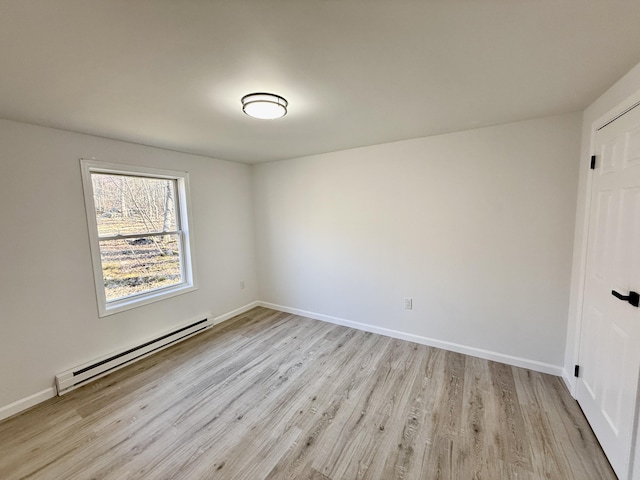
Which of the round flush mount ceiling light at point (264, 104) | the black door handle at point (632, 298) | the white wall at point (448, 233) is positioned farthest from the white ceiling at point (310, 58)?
the black door handle at point (632, 298)

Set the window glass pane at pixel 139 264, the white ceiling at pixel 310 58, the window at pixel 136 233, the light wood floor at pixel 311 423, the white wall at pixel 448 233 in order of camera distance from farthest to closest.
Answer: the window glass pane at pixel 139 264 < the window at pixel 136 233 < the white wall at pixel 448 233 < the light wood floor at pixel 311 423 < the white ceiling at pixel 310 58

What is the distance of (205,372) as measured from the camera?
263 cm

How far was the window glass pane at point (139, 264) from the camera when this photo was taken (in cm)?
277

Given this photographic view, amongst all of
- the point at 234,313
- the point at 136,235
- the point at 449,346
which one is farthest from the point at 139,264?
the point at 449,346

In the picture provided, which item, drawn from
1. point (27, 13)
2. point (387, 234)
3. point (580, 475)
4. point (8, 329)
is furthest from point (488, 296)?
point (8, 329)

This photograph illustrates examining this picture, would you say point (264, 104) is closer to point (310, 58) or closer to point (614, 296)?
point (310, 58)

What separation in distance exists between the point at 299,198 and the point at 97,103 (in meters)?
2.36

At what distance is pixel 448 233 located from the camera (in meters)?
2.80

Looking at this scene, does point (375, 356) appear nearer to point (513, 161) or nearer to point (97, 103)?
point (513, 161)

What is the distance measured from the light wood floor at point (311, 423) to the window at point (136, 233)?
0.83m

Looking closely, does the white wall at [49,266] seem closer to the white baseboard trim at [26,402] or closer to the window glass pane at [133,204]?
the white baseboard trim at [26,402]

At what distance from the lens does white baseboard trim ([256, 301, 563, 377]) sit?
8.08 ft

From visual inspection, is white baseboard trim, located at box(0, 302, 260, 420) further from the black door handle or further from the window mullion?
the black door handle

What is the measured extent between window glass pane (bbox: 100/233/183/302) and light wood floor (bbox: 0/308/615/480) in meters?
0.85
